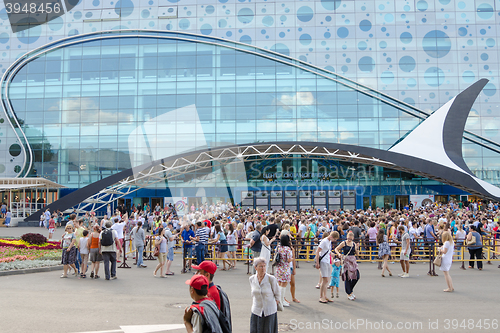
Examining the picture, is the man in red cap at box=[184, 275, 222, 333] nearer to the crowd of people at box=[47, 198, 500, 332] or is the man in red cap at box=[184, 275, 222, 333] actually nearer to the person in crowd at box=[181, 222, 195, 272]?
the crowd of people at box=[47, 198, 500, 332]

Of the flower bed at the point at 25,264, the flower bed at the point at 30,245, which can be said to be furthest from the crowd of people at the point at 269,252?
the flower bed at the point at 30,245

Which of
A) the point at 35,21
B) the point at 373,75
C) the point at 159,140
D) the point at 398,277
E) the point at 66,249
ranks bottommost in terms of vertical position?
the point at 398,277

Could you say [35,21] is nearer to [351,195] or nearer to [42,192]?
[42,192]

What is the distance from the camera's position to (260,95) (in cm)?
4238

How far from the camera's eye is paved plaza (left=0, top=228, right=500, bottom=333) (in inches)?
314

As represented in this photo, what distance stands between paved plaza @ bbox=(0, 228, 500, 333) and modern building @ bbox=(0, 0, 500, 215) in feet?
94.8

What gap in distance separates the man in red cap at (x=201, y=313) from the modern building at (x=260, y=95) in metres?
37.1

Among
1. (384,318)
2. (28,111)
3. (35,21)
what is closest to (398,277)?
(384,318)

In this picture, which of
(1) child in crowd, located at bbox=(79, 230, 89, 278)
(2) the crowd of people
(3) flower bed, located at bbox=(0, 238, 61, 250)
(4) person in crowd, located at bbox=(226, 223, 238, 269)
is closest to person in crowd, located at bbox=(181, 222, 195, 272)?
(2) the crowd of people

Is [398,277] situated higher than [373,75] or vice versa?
[373,75]

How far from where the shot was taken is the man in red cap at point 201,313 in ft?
13.4

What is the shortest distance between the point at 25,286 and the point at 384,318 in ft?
31.5

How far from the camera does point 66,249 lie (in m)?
13.0

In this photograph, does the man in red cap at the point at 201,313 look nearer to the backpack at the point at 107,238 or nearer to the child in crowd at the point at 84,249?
the backpack at the point at 107,238
